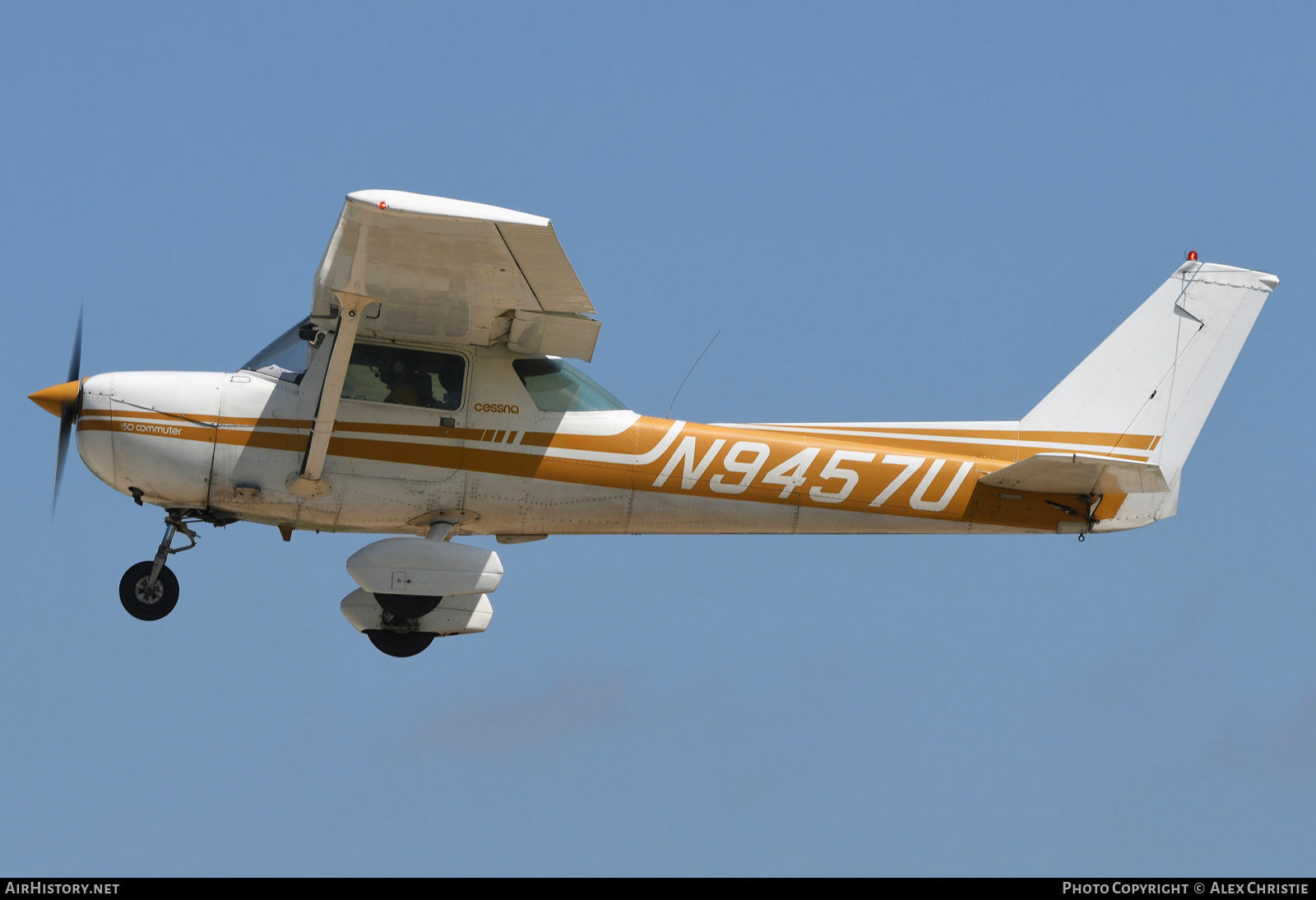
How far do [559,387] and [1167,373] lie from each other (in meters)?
5.27

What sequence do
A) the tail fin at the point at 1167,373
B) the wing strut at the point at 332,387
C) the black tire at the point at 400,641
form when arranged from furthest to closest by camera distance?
the tail fin at the point at 1167,373 < the black tire at the point at 400,641 < the wing strut at the point at 332,387

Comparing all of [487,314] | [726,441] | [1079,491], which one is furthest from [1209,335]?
[487,314]

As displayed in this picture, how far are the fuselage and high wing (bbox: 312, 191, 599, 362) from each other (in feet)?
1.20

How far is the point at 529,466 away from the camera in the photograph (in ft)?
39.0

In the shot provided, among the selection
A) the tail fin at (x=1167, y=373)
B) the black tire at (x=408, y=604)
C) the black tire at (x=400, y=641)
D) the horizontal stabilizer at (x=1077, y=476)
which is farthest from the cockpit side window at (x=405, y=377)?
the tail fin at (x=1167, y=373)

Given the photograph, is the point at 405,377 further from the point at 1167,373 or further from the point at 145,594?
the point at 1167,373

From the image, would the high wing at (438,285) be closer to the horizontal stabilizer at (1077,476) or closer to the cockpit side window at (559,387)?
the cockpit side window at (559,387)

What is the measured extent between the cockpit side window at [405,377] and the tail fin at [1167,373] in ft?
16.1

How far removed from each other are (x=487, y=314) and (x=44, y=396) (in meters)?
3.48

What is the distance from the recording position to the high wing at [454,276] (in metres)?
9.88

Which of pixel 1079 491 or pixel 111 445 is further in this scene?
pixel 1079 491

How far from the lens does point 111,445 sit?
11445mm

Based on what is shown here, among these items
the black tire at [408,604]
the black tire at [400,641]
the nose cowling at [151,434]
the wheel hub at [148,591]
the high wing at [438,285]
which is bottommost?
the black tire at [400,641]

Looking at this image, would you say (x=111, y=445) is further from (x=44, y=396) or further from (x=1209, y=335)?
(x=1209, y=335)
